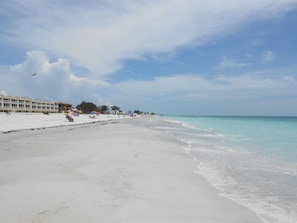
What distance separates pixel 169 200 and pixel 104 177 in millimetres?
1957

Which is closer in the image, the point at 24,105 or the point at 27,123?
the point at 27,123

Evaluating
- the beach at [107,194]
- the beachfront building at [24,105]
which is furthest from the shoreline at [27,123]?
the beachfront building at [24,105]

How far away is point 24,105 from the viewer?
94.2 metres

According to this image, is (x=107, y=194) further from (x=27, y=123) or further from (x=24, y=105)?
(x=24, y=105)

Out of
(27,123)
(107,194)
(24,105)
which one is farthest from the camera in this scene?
(24,105)

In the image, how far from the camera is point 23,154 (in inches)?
347

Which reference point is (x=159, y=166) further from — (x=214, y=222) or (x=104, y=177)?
(x=214, y=222)

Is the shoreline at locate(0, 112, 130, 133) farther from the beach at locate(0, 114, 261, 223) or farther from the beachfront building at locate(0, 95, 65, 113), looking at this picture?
the beachfront building at locate(0, 95, 65, 113)

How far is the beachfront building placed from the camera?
8140cm

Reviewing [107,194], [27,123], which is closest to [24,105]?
[27,123]

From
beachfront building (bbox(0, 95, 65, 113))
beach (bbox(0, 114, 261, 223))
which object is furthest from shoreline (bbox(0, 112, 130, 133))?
beachfront building (bbox(0, 95, 65, 113))

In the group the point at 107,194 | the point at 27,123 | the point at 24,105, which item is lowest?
the point at 107,194

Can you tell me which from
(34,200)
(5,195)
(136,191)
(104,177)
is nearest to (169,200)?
(136,191)

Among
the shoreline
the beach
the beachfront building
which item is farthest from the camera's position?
the beachfront building
